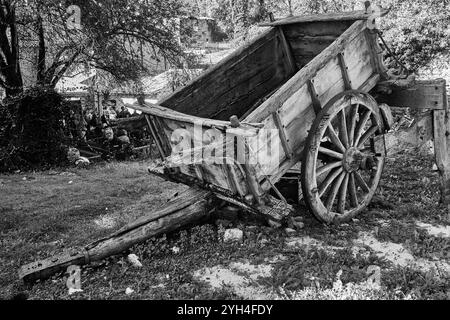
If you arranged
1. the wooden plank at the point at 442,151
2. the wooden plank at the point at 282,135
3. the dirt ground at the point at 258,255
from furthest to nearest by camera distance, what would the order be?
1. the wooden plank at the point at 442,151
2. the wooden plank at the point at 282,135
3. the dirt ground at the point at 258,255

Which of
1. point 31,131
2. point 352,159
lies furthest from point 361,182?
point 31,131

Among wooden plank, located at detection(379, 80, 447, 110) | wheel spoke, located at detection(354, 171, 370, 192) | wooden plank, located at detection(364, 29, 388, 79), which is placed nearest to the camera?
wooden plank, located at detection(364, 29, 388, 79)

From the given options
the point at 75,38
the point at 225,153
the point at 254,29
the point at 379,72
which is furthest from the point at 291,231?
the point at 254,29

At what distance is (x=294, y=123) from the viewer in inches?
165

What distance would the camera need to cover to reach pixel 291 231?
15.2 ft

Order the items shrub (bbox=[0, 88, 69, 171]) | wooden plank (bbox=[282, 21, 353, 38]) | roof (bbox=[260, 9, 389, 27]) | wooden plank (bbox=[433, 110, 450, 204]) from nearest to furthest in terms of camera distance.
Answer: roof (bbox=[260, 9, 389, 27]) → wooden plank (bbox=[433, 110, 450, 204]) → wooden plank (bbox=[282, 21, 353, 38]) → shrub (bbox=[0, 88, 69, 171])

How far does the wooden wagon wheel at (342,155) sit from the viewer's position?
4148 mm

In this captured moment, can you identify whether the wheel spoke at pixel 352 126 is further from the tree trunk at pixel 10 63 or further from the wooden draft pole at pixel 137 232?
the tree trunk at pixel 10 63

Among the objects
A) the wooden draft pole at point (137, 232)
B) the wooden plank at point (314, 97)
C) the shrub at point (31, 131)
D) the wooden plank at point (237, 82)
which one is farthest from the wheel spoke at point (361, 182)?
the shrub at point (31, 131)

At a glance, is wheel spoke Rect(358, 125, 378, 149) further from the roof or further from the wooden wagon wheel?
the roof

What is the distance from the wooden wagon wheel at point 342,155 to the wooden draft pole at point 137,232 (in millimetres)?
1067

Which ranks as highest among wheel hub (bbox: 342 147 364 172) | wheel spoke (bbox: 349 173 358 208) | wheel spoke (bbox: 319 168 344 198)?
wheel hub (bbox: 342 147 364 172)

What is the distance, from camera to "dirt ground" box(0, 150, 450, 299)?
3506 millimetres

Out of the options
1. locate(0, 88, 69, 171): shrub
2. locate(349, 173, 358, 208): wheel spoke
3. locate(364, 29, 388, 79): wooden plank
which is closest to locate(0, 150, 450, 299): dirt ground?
locate(349, 173, 358, 208): wheel spoke
